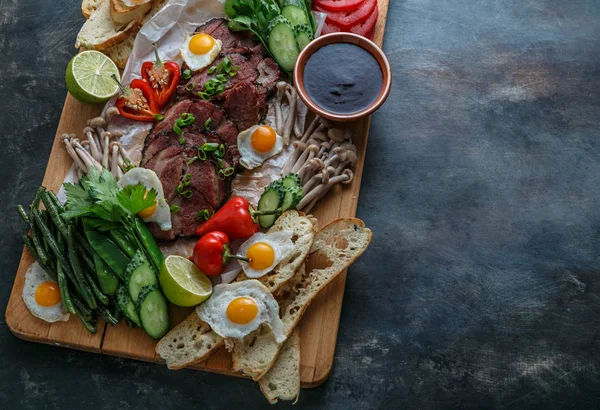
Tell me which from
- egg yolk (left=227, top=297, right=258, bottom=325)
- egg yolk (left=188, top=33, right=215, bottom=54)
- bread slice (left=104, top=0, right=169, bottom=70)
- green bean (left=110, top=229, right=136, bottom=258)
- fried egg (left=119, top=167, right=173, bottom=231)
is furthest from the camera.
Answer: bread slice (left=104, top=0, right=169, bottom=70)

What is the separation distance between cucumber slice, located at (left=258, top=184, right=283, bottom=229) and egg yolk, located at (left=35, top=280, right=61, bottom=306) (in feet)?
6.20

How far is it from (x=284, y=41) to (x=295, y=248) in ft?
6.72

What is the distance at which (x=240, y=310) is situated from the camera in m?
6.28

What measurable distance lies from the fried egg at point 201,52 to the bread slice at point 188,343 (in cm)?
239

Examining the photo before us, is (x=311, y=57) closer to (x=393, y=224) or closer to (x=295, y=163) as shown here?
(x=295, y=163)

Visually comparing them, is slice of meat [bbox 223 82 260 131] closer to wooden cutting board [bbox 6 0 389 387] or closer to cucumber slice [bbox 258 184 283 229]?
cucumber slice [bbox 258 184 283 229]

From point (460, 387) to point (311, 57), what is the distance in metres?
3.35

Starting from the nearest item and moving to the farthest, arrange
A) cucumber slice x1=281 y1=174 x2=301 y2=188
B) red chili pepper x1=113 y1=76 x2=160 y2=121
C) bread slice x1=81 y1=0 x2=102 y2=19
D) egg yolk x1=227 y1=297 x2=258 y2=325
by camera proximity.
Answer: egg yolk x1=227 y1=297 x2=258 y2=325, cucumber slice x1=281 y1=174 x2=301 y2=188, red chili pepper x1=113 y1=76 x2=160 y2=121, bread slice x1=81 y1=0 x2=102 y2=19

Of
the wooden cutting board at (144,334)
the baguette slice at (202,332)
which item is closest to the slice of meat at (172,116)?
the baguette slice at (202,332)

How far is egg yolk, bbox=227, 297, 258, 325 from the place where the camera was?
6.28 meters

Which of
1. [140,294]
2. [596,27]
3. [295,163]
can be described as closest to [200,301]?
[140,294]

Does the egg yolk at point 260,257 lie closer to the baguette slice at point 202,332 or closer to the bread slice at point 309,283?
the baguette slice at point 202,332

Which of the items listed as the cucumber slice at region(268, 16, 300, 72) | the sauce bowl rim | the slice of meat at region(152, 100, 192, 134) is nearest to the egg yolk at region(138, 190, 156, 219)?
the slice of meat at region(152, 100, 192, 134)

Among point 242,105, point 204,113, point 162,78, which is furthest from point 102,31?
point 242,105
